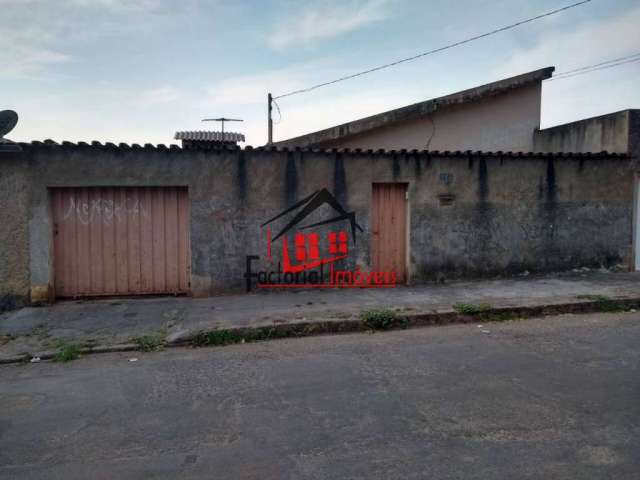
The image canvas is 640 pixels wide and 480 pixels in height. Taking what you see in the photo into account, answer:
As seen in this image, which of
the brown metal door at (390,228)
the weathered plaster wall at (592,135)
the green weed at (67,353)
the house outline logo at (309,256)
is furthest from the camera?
the weathered plaster wall at (592,135)

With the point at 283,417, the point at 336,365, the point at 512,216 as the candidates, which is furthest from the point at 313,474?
the point at 512,216

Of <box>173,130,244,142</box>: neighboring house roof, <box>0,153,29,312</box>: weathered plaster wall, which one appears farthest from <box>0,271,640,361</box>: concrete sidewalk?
<box>173,130,244,142</box>: neighboring house roof

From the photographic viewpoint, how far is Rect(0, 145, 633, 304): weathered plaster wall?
24.4ft

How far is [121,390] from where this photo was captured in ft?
13.8

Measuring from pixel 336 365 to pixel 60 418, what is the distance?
2550 mm

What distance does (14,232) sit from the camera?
735 cm

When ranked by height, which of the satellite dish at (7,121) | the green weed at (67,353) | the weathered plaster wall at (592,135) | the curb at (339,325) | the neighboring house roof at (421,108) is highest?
the neighboring house roof at (421,108)

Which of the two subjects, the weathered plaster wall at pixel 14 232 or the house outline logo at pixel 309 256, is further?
the house outline logo at pixel 309 256

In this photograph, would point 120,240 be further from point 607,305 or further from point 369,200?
point 607,305

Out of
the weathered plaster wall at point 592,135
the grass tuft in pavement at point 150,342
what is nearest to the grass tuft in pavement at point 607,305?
the weathered plaster wall at point 592,135

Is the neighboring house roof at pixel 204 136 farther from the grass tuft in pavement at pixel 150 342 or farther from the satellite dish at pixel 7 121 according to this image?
the grass tuft in pavement at pixel 150 342

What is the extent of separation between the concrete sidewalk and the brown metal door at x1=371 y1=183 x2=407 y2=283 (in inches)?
23.7

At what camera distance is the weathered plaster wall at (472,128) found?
40.3 feet

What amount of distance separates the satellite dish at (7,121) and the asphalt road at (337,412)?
4.10 m
